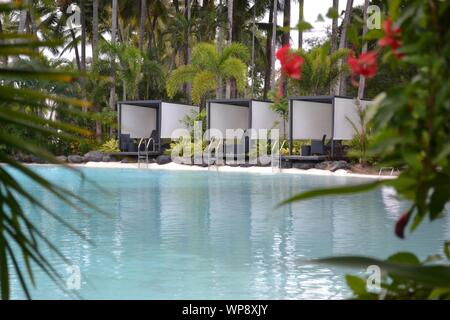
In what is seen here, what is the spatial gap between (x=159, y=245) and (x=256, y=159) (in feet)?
45.9

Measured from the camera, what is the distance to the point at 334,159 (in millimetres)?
20094

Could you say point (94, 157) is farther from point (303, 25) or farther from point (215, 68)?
point (303, 25)

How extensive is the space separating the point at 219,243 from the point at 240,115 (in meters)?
16.8

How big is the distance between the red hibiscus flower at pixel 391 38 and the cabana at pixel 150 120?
21482 mm

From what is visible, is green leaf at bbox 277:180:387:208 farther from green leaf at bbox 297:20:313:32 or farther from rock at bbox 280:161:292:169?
rock at bbox 280:161:292:169

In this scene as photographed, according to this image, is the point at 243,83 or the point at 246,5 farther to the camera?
the point at 246,5

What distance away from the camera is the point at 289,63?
122cm

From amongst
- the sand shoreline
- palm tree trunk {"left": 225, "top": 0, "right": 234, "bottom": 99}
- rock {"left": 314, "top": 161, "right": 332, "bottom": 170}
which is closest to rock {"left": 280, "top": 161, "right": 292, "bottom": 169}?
the sand shoreline

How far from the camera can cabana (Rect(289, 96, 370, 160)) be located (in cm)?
2023

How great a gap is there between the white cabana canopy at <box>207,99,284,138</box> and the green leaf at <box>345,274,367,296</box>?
2047cm

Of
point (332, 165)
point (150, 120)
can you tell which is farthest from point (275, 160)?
point (150, 120)

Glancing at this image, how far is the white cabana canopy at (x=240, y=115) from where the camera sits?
22.0 m
